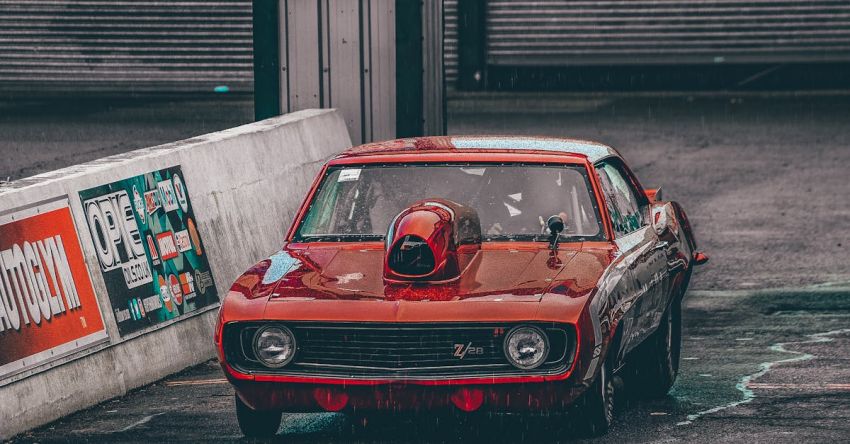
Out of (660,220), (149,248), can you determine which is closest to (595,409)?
(660,220)

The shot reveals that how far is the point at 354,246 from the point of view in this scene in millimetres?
8836

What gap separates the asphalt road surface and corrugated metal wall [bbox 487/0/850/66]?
43.2 inches

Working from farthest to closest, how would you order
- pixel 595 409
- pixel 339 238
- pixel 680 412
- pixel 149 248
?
pixel 149 248 → pixel 680 412 → pixel 339 238 → pixel 595 409

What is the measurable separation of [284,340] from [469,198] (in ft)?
4.97

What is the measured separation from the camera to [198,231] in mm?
11375

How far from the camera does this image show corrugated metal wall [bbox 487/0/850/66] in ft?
91.9

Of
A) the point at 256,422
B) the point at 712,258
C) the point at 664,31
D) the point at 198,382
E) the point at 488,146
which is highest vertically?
the point at 488,146

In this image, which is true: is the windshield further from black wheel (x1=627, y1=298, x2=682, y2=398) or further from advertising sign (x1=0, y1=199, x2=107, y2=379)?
advertising sign (x1=0, y1=199, x2=107, y2=379)

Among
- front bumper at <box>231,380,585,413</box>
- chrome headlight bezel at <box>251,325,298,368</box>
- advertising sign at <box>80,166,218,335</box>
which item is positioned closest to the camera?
front bumper at <box>231,380,585,413</box>

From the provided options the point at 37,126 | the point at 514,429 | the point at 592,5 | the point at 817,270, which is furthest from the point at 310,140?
the point at 592,5

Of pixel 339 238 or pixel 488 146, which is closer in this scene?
pixel 339 238

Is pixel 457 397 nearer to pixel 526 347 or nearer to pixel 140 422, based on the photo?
pixel 526 347

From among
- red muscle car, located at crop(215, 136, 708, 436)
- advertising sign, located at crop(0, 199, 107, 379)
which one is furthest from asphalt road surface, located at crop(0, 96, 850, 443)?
red muscle car, located at crop(215, 136, 708, 436)

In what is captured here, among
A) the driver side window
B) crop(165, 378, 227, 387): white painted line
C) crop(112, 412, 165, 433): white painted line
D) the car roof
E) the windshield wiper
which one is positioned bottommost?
crop(165, 378, 227, 387): white painted line
